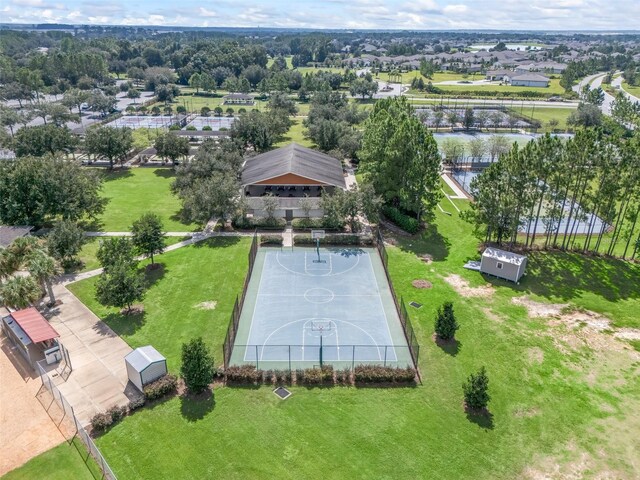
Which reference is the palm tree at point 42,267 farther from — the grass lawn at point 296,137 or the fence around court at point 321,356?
the grass lawn at point 296,137

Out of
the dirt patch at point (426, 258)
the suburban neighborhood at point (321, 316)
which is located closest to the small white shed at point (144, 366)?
the suburban neighborhood at point (321, 316)

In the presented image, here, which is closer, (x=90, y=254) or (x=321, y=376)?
(x=321, y=376)

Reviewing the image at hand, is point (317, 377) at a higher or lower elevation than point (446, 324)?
lower

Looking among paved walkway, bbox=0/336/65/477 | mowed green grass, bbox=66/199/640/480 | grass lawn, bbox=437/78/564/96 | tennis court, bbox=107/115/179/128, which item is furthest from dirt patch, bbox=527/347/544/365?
grass lawn, bbox=437/78/564/96

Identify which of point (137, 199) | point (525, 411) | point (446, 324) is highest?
point (446, 324)

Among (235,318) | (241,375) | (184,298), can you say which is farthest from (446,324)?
(184,298)

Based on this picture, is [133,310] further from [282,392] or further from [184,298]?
[282,392]
